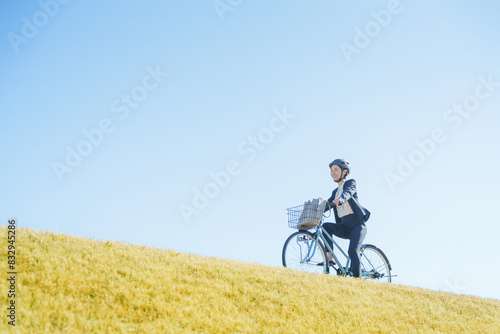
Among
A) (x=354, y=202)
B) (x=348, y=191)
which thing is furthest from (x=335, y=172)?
(x=354, y=202)

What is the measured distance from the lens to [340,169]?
10266mm

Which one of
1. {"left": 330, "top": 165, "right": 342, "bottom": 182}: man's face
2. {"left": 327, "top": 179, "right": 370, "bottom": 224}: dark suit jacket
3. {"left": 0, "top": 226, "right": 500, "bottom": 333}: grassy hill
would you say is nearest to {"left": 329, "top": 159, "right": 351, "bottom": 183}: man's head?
{"left": 330, "top": 165, "right": 342, "bottom": 182}: man's face

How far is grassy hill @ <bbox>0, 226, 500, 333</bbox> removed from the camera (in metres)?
5.83

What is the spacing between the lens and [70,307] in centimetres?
584

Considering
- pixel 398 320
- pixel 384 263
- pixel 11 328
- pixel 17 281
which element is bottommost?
pixel 11 328

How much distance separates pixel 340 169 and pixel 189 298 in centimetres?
515

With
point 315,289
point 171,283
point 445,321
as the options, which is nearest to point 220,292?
point 171,283

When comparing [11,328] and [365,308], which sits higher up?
[365,308]

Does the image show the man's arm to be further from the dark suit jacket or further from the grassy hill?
the grassy hill

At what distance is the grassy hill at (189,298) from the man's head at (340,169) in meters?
2.42

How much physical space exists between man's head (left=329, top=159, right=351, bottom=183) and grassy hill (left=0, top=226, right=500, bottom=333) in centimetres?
242

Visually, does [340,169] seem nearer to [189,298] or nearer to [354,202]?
[354,202]

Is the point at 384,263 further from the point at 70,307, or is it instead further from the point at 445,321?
the point at 70,307

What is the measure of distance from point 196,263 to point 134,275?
5.54 feet
